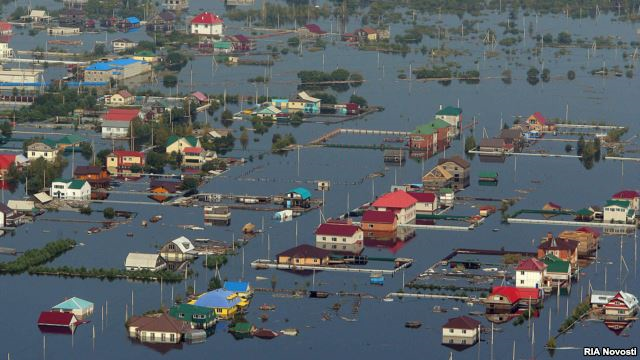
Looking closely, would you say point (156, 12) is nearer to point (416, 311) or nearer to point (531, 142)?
point (531, 142)

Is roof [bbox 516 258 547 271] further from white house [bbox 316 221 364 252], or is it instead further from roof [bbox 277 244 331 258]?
white house [bbox 316 221 364 252]

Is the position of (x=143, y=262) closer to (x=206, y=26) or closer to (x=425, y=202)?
(x=425, y=202)

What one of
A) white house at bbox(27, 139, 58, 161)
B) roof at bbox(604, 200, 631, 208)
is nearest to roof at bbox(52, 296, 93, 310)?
roof at bbox(604, 200, 631, 208)

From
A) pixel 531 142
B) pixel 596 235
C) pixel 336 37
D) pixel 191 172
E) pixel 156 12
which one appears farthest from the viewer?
pixel 156 12

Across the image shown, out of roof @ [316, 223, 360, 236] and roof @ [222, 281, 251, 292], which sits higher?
roof @ [316, 223, 360, 236]

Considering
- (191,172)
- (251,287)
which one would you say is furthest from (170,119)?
(251,287)

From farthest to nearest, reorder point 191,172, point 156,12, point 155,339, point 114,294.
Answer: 1. point 156,12
2. point 191,172
3. point 114,294
4. point 155,339
